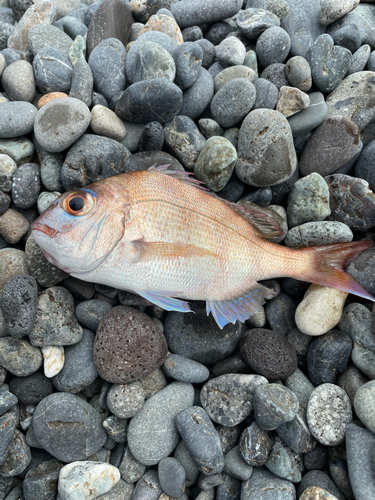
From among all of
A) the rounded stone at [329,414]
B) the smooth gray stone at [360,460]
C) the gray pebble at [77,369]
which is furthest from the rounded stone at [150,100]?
the smooth gray stone at [360,460]

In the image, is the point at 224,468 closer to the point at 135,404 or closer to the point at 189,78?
the point at 135,404

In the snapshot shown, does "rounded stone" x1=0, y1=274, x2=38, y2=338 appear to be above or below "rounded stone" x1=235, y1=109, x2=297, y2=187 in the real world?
below

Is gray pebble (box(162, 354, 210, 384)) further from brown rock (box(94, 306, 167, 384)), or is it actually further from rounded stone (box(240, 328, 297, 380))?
rounded stone (box(240, 328, 297, 380))

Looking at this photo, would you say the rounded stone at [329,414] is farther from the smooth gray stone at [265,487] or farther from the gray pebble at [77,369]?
the gray pebble at [77,369]

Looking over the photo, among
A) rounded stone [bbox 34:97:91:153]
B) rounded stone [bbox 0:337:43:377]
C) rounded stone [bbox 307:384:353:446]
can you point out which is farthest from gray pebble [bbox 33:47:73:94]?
rounded stone [bbox 307:384:353:446]

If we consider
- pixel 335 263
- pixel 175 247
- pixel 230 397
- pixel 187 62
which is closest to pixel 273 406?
pixel 230 397

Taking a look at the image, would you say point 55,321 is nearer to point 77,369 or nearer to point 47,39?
point 77,369
